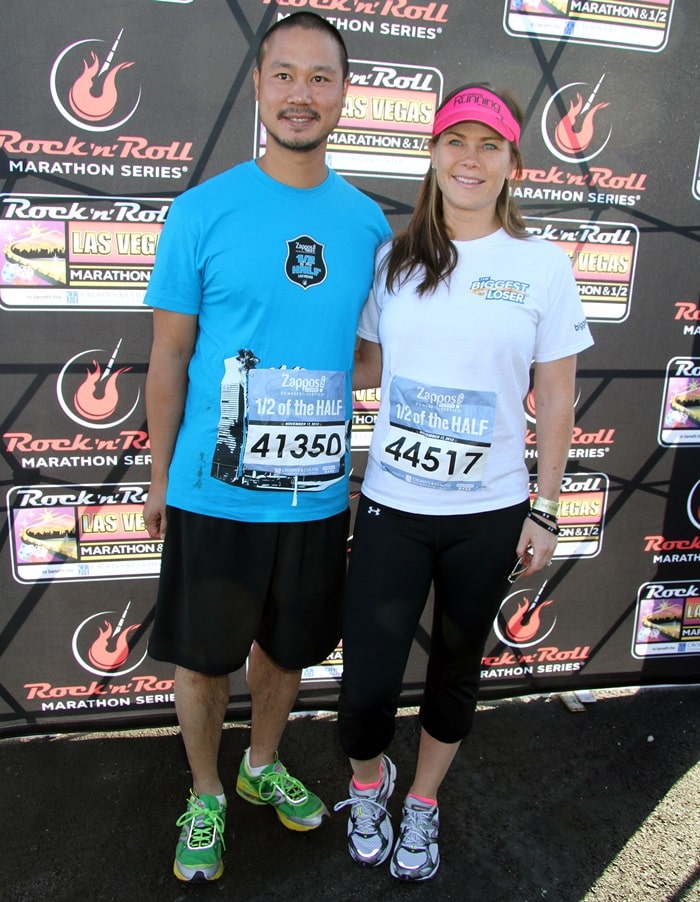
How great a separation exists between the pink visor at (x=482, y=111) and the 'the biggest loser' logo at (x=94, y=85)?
40.0 inches

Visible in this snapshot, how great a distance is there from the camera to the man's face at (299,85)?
1.62m

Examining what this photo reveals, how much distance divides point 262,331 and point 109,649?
1.45 meters

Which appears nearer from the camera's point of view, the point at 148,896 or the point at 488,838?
the point at 148,896

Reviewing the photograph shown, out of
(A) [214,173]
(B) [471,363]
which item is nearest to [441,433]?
(B) [471,363]

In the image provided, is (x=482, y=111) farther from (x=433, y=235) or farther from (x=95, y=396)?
(x=95, y=396)

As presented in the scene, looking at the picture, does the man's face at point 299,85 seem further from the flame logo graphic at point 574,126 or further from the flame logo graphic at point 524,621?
the flame logo graphic at point 524,621

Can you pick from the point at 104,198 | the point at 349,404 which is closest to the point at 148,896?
the point at 349,404

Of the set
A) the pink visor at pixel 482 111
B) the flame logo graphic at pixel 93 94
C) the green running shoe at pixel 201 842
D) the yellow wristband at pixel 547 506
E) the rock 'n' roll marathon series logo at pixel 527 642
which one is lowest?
the green running shoe at pixel 201 842

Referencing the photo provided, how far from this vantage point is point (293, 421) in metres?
1.71

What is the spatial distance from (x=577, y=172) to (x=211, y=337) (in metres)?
1.43

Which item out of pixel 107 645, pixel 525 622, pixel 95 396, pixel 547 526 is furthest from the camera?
pixel 525 622

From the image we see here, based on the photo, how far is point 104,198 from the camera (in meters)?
2.15

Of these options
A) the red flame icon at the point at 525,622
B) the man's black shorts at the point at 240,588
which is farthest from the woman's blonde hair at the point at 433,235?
the red flame icon at the point at 525,622

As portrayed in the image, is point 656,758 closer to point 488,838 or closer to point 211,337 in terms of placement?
point 488,838
